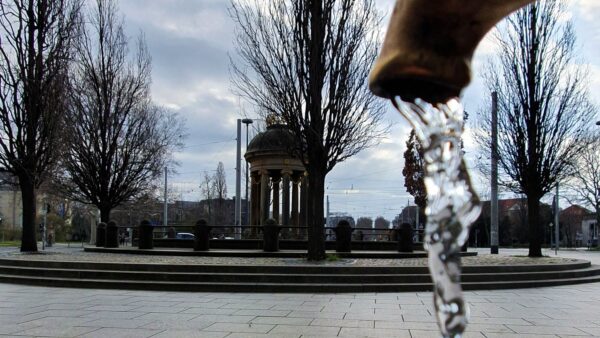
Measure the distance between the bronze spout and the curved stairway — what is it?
11477 millimetres

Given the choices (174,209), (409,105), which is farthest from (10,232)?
(409,105)

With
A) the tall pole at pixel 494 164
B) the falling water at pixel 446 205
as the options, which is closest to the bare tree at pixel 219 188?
the tall pole at pixel 494 164

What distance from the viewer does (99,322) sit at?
8516 mm

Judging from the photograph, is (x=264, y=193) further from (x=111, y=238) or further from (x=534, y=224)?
(x=534, y=224)

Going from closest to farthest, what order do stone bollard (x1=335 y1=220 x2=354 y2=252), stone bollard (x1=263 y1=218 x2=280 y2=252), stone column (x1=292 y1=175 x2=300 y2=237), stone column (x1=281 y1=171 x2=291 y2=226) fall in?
stone bollard (x1=263 y1=218 x2=280 y2=252), stone bollard (x1=335 y1=220 x2=354 y2=252), stone column (x1=281 y1=171 x2=291 y2=226), stone column (x1=292 y1=175 x2=300 y2=237)

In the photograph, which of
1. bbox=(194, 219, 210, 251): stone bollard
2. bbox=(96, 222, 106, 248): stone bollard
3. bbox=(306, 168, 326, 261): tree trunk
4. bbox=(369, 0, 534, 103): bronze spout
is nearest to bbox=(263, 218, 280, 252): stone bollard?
bbox=(194, 219, 210, 251): stone bollard

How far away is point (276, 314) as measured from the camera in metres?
9.43

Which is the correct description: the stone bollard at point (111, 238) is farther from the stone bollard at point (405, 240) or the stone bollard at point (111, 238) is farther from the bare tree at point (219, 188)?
the bare tree at point (219, 188)

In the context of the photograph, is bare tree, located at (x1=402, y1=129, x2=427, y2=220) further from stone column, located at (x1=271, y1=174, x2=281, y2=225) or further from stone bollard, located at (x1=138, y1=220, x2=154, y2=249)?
stone bollard, located at (x1=138, y1=220, x2=154, y2=249)

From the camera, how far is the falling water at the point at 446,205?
6.29ft

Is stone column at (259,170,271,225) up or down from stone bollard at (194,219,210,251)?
up

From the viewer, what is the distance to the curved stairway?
1299 centimetres

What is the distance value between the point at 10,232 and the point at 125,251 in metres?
45.3

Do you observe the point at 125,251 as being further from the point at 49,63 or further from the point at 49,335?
the point at 49,335
